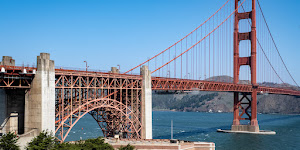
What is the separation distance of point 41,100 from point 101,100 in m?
14.3

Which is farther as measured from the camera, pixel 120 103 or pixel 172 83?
pixel 172 83

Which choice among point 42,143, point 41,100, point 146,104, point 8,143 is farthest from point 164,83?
point 8,143

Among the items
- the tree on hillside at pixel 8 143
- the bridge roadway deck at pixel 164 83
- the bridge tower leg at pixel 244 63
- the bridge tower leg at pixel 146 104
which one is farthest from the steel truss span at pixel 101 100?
the bridge tower leg at pixel 244 63

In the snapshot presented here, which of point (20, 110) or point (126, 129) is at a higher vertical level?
point (20, 110)

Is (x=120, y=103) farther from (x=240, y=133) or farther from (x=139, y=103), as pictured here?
(x=240, y=133)

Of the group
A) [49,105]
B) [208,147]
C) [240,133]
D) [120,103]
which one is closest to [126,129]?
[120,103]

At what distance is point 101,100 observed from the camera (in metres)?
61.3

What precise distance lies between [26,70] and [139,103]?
1059 inches

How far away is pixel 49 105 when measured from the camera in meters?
49.2

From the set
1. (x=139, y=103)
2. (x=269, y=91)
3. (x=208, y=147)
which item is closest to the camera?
(x=208, y=147)

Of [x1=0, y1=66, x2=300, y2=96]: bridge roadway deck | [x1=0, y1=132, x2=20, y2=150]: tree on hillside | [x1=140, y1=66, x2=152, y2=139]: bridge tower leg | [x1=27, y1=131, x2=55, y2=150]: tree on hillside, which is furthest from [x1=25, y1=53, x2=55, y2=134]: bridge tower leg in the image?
[x1=140, y1=66, x2=152, y2=139]: bridge tower leg

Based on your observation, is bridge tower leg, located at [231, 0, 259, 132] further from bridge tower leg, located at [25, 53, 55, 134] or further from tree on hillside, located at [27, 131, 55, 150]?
tree on hillside, located at [27, 131, 55, 150]

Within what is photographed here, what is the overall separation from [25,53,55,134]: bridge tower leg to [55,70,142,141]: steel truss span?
2.44 m

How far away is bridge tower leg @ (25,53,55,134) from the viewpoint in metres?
48.2
